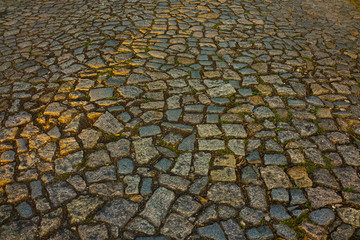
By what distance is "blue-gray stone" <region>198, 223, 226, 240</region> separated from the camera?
2.54m

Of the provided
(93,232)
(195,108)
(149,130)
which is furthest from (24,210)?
(195,108)

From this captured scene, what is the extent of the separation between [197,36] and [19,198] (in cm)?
421

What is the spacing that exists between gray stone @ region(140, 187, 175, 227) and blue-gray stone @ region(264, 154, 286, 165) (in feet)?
3.61

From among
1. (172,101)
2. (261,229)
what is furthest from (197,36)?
(261,229)

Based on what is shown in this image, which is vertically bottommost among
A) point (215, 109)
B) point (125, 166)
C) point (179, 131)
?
point (125, 166)

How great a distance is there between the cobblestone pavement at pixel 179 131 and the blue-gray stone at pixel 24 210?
11 mm

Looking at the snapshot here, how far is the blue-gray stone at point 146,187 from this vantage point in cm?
290

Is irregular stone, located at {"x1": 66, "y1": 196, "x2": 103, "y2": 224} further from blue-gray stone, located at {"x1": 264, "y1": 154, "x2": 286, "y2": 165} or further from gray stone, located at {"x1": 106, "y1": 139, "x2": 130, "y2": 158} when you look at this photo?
blue-gray stone, located at {"x1": 264, "y1": 154, "x2": 286, "y2": 165}

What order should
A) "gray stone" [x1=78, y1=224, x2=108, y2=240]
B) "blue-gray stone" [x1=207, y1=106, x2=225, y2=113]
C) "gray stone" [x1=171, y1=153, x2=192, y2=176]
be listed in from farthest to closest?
"blue-gray stone" [x1=207, y1=106, x2=225, y2=113] < "gray stone" [x1=171, y1=153, x2=192, y2=176] < "gray stone" [x1=78, y1=224, x2=108, y2=240]

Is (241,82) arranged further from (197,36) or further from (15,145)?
(15,145)

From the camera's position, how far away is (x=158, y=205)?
279cm

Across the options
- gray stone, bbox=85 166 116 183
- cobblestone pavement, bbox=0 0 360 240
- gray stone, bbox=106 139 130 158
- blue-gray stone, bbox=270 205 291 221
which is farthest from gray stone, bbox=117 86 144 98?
blue-gray stone, bbox=270 205 291 221

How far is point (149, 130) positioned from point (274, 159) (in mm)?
1457

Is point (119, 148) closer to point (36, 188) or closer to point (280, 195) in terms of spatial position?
point (36, 188)
